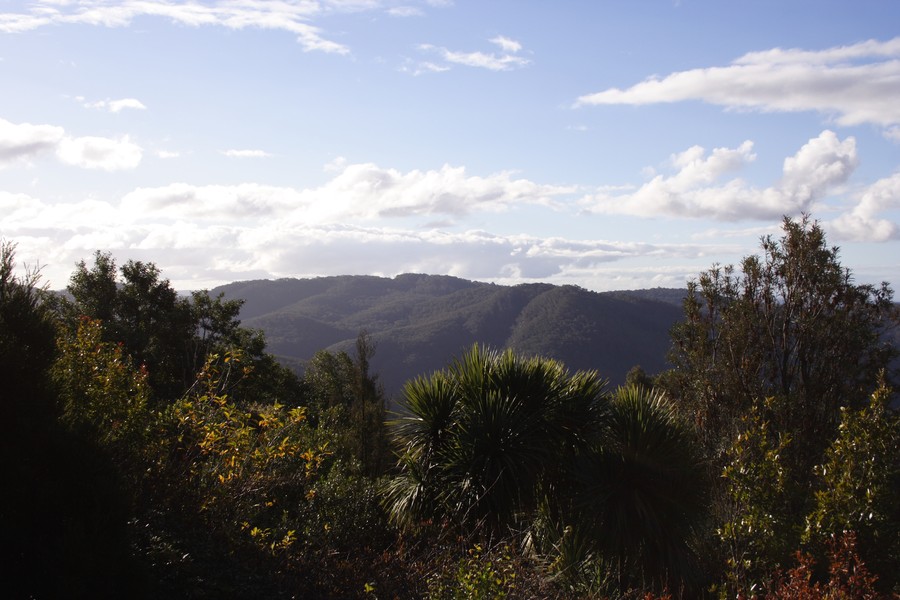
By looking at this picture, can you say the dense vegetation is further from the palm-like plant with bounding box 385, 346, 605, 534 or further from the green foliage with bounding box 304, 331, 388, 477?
the green foliage with bounding box 304, 331, 388, 477

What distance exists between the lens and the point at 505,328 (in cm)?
13775

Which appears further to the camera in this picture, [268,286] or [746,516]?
[268,286]

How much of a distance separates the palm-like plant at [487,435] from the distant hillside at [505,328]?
83089 millimetres

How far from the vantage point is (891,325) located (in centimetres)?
1598

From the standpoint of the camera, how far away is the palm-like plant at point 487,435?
8711mm

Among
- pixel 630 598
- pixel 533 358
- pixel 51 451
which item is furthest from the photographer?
pixel 533 358

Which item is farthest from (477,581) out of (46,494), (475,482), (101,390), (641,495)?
(641,495)

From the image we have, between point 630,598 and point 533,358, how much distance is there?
13.6ft

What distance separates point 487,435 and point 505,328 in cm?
12922

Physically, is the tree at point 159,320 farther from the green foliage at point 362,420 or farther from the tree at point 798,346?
the tree at point 798,346

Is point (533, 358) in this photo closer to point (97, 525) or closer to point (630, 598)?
point (630, 598)

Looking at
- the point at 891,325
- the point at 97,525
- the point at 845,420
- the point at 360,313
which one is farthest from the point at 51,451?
the point at 360,313

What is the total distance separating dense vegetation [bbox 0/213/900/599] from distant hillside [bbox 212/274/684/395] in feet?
269

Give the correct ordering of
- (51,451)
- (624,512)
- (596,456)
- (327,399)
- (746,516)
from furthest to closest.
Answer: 1. (327,399)
2. (596,456)
3. (624,512)
4. (746,516)
5. (51,451)
